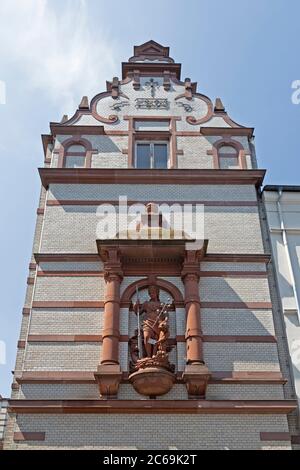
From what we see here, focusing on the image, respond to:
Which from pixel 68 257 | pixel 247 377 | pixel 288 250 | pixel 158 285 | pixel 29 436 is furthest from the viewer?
pixel 288 250

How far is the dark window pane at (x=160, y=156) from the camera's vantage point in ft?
60.7

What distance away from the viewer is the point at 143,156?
18734 millimetres

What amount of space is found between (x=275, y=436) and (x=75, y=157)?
10.7 m

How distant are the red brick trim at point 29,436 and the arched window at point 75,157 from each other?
28.7 ft

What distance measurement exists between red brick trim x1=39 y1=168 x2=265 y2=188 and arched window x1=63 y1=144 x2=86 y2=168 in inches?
27.0

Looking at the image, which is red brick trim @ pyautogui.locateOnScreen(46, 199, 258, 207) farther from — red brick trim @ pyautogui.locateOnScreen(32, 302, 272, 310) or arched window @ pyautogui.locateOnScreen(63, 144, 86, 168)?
red brick trim @ pyautogui.locateOnScreen(32, 302, 272, 310)

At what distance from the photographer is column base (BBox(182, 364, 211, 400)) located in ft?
43.1

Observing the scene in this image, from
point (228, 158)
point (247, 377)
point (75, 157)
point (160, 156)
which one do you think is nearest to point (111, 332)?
point (247, 377)

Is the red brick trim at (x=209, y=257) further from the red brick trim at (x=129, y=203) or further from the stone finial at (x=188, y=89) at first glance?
the stone finial at (x=188, y=89)

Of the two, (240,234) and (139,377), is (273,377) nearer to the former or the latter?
(139,377)

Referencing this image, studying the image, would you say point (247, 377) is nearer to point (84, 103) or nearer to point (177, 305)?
point (177, 305)

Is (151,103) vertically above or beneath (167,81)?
beneath

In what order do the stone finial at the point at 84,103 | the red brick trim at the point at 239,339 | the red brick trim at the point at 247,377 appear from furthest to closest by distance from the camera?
the stone finial at the point at 84,103 < the red brick trim at the point at 239,339 < the red brick trim at the point at 247,377

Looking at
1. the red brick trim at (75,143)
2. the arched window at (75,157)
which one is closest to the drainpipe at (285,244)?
the red brick trim at (75,143)
